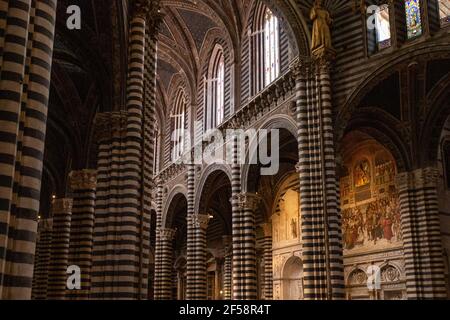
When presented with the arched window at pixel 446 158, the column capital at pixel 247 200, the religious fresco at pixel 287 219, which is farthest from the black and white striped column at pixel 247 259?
the arched window at pixel 446 158

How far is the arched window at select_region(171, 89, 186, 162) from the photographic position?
34219mm

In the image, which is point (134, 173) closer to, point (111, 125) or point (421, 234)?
point (111, 125)

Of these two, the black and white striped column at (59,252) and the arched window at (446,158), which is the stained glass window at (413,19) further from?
the black and white striped column at (59,252)

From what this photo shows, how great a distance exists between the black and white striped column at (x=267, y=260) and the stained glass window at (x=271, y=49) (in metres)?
9.94

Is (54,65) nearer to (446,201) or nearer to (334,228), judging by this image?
(334,228)

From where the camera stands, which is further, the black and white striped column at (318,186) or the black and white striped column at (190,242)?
the black and white striped column at (190,242)

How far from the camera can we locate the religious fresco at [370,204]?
23.5 metres

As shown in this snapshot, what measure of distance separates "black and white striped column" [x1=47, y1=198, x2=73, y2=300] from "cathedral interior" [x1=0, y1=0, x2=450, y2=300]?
0.08m

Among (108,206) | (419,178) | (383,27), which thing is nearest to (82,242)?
(108,206)

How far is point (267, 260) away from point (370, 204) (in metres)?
8.23

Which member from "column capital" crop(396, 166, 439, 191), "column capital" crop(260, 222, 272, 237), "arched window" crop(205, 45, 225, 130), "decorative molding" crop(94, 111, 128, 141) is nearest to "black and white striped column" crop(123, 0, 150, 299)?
"decorative molding" crop(94, 111, 128, 141)

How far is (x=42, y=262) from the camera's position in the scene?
2658 cm

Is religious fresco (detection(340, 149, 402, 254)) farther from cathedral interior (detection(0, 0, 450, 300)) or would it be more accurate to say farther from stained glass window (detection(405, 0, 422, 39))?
stained glass window (detection(405, 0, 422, 39))
